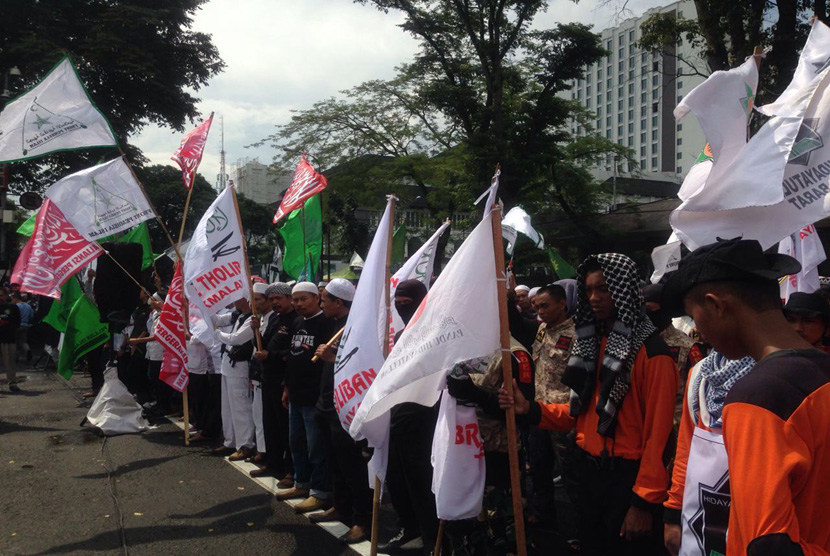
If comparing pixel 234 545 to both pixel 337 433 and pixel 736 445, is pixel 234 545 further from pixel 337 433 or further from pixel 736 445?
pixel 736 445

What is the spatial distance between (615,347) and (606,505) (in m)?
0.73

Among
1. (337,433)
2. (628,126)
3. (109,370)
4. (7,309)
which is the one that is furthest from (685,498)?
(628,126)

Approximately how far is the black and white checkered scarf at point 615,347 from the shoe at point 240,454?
204 inches

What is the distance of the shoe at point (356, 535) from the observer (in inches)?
199

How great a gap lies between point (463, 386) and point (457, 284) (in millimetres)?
526

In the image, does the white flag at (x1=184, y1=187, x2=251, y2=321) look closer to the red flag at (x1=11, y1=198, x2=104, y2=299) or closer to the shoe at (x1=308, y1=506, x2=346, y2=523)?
the red flag at (x1=11, y1=198, x2=104, y2=299)

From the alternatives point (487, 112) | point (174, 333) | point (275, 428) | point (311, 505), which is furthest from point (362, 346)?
point (487, 112)

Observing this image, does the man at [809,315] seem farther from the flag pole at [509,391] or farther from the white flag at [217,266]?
the white flag at [217,266]

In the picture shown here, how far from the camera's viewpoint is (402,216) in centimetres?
2756

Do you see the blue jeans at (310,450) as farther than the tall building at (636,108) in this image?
No

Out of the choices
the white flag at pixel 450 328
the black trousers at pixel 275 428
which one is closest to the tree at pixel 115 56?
the black trousers at pixel 275 428

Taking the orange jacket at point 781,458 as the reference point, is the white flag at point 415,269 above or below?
above

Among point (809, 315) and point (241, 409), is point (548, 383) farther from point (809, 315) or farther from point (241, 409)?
point (241, 409)

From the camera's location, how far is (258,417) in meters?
7.24
